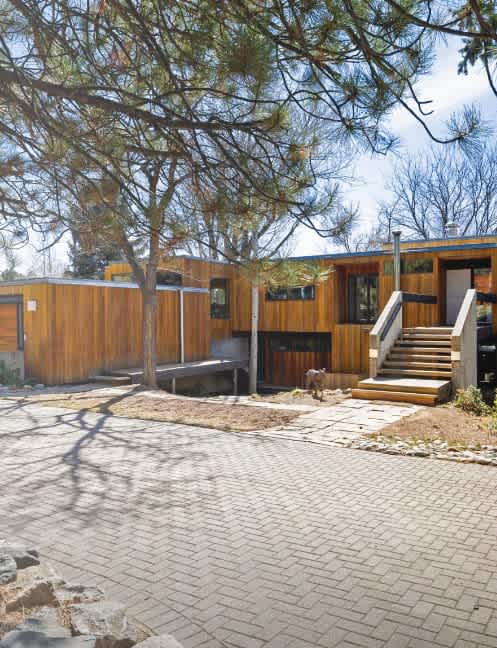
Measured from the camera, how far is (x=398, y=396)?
11164mm

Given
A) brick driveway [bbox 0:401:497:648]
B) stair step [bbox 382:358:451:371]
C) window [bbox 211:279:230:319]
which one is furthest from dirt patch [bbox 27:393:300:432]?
window [bbox 211:279:230:319]

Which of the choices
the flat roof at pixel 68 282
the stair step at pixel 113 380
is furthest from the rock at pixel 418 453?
the flat roof at pixel 68 282

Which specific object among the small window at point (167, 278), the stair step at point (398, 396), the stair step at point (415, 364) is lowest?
the stair step at point (398, 396)

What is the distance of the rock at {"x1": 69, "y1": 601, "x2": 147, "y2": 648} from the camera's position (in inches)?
105

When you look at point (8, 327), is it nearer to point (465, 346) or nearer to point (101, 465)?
point (101, 465)

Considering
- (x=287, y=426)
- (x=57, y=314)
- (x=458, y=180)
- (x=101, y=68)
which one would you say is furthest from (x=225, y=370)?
(x=458, y=180)

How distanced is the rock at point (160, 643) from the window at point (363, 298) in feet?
55.2

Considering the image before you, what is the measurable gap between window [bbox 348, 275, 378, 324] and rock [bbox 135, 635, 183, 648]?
16.8 meters

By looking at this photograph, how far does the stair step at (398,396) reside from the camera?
10820mm

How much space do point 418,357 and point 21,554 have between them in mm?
10807

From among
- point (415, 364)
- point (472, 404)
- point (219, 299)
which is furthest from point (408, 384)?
point (219, 299)

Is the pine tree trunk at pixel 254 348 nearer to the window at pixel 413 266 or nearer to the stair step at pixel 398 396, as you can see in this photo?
the window at pixel 413 266

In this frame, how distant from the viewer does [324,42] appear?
3752mm

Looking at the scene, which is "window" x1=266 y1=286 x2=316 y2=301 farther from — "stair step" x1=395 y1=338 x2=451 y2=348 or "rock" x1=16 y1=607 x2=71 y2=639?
"rock" x1=16 y1=607 x2=71 y2=639
